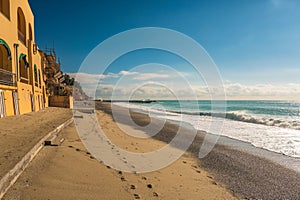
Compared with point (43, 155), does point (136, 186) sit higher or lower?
lower

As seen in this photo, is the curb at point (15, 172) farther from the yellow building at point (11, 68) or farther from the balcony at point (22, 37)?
the balcony at point (22, 37)

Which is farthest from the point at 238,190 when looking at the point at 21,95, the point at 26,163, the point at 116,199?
the point at 21,95

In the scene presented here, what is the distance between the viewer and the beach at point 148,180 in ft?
11.0

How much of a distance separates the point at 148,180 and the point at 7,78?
37.0 feet

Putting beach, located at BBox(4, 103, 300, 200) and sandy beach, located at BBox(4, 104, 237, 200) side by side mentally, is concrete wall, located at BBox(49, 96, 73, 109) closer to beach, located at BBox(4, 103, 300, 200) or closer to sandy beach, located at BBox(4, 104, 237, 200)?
beach, located at BBox(4, 103, 300, 200)

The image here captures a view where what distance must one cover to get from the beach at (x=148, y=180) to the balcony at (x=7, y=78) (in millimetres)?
A: 7774

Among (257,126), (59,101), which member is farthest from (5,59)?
(257,126)

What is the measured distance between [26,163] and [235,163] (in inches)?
230

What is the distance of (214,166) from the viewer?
616 centimetres

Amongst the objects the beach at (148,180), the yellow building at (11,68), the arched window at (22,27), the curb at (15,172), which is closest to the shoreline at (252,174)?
the beach at (148,180)

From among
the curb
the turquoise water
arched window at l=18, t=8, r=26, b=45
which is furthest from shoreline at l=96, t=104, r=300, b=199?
arched window at l=18, t=8, r=26, b=45

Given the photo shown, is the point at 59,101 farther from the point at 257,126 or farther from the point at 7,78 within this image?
the point at 257,126

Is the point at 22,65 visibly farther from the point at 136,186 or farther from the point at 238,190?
the point at 238,190

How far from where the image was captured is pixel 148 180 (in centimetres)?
435
